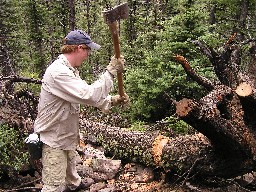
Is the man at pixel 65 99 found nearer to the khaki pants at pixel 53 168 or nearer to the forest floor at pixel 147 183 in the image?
the khaki pants at pixel 53 168

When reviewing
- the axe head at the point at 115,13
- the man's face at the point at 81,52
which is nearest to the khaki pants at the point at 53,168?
the man's face at the point at 81,52

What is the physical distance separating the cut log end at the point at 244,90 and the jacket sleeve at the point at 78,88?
2216 millimetres

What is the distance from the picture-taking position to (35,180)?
5797mm

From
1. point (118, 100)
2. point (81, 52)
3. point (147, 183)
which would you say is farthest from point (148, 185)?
point (81, 52)

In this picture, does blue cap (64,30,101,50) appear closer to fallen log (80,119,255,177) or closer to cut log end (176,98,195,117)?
cut log end (176,98,195,117)

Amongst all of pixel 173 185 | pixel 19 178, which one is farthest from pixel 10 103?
pixel 173 185

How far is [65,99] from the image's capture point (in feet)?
14.6

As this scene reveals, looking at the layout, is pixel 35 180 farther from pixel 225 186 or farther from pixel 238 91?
pixel 238 91

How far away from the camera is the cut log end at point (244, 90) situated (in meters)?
5.40

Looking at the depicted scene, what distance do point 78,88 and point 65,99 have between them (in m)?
0.27

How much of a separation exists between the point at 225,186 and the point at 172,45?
481cm

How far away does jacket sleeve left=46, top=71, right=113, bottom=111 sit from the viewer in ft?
14.1

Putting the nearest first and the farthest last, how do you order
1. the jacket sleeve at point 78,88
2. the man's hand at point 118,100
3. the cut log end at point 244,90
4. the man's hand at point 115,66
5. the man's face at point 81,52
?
the jacket sleeve at point 78,88 < the man's hand at point 115,66 < the man's face at point 81,52 < the man's hand at point 118,100 < the cut log end at point 244,90

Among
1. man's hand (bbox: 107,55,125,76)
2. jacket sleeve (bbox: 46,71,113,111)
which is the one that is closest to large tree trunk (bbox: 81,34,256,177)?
man's hand (bbox: 107,55,125,76)
